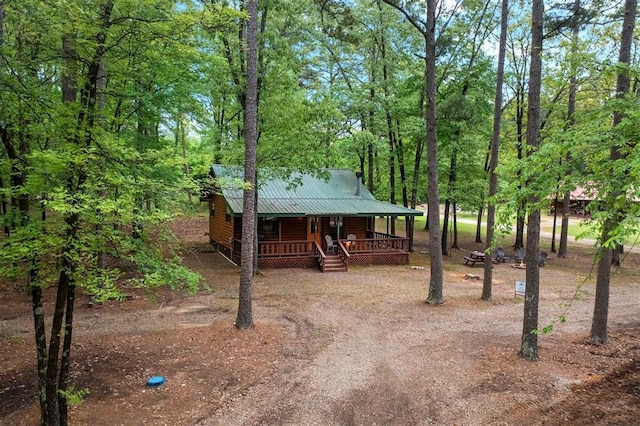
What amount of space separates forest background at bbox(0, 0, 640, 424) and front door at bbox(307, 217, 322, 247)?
387 centimetres

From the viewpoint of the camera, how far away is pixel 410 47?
2052 cm

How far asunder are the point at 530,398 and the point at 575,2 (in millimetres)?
9275

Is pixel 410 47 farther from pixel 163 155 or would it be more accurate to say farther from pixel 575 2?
pixel 163 155

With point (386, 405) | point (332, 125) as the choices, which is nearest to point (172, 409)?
point (386, 405)

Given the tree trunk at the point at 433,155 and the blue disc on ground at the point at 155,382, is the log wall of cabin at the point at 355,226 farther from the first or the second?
the blue disc on ground at the point at 155,382

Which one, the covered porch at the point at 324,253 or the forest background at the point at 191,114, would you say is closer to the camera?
the forest background at the point at 191,114

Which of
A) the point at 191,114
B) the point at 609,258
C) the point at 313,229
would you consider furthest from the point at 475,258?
the point at 191,114

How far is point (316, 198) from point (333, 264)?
4.25m

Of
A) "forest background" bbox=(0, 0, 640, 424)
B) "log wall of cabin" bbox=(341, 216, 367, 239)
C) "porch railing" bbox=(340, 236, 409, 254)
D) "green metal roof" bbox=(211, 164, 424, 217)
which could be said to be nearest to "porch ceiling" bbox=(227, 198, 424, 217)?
"green metal roof" bbox=(211, 164, 424, 217)

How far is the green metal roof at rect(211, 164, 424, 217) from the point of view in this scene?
17.1 metres

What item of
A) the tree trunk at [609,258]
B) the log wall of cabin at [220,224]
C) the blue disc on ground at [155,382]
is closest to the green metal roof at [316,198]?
the log wall of cabin at [220,224]

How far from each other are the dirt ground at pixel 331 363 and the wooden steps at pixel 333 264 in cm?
402

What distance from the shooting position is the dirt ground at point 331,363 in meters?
5.62

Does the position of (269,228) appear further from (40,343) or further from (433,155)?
(40,343)
